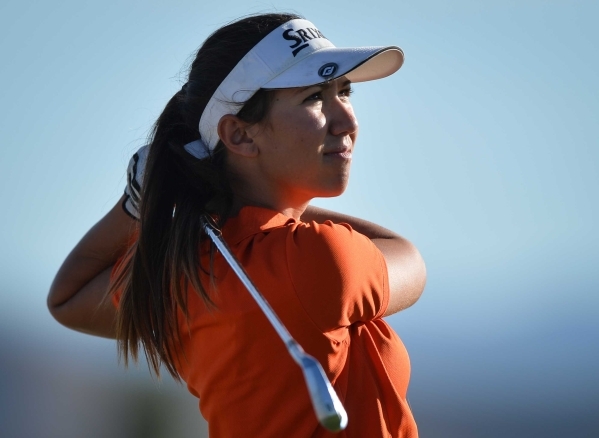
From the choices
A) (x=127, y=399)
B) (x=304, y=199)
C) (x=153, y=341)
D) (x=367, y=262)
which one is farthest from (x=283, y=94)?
(x=127, y=399)

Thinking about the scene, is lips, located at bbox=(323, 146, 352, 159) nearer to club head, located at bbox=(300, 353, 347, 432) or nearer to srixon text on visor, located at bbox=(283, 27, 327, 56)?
srixon text on visor, located at bbox=(283, 27, 327, 56)

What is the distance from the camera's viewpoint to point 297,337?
2.31 m

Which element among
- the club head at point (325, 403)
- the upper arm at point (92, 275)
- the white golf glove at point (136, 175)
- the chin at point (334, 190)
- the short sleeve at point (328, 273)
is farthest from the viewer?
the upper arm at point (92, 275)

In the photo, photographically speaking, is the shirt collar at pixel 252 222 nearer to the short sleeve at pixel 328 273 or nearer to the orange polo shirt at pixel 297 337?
the orange polo shirt at pixel 297 337

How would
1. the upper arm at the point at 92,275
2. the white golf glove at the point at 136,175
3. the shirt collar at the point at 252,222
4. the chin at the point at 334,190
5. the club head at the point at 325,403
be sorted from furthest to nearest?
the upper arm at the point at 92,275
the white golf glove at the point at 136,175
the chin at the point at 334,190
the shirt collar at the point at 252,222
the club head at the point at 325,403

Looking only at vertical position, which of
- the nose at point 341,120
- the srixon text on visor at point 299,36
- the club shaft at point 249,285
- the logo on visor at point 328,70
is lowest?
the club shaft at point 249,285

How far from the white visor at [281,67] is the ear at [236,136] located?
16 mm

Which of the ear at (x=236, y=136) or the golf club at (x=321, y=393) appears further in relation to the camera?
the ear at (x=236, y=136)

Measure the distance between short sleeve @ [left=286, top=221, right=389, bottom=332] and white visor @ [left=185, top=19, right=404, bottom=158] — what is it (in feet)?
1.20

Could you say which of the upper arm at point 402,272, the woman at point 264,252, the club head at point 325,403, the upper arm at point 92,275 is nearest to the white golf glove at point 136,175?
the woman at point 264,252

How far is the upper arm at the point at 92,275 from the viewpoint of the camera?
115 inches

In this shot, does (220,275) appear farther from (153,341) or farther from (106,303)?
(106,303)

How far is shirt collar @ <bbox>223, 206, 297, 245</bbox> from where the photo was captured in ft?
8.09

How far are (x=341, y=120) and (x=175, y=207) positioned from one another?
1.43ft
